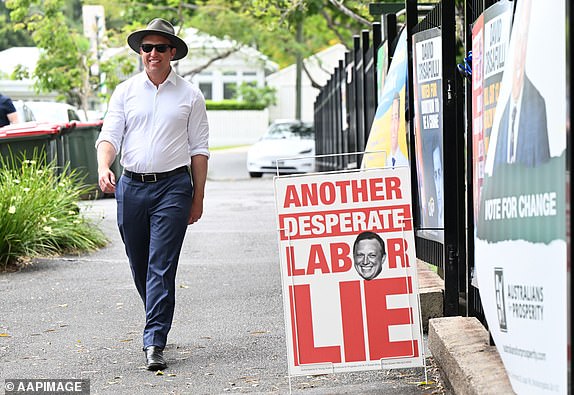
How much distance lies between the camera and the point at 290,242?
18.7 feet

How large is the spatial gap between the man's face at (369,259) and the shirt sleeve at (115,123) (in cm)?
201

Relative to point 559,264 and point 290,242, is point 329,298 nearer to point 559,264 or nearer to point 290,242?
point 290,242

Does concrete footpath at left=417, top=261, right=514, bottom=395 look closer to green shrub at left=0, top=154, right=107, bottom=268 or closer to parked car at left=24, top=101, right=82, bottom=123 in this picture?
green shrub at left=0, top=154, right=107, bottom=268

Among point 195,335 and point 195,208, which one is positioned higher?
point 195,208

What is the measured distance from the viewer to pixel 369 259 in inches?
226

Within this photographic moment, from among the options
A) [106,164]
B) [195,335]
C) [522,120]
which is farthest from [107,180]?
[522,120]

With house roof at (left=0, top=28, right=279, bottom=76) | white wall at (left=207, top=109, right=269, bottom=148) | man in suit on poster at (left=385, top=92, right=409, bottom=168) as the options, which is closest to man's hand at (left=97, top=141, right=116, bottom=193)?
man in suit on poster at (left=385, top=92, right=409, bottom=168)

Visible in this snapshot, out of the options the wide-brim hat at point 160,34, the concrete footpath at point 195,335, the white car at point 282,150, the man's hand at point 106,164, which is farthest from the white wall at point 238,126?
the man's hand at point 106,164

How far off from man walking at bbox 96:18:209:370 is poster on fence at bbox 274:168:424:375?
1.41 meters

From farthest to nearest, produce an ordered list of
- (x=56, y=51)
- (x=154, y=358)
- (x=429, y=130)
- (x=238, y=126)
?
1. (x=238, y=126)
2. (x=56, y=51)
3. (x=429, y=130)
4. (x=154, y=358)

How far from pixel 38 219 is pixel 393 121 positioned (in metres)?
4.71

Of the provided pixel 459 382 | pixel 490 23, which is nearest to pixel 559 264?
pixel 459 382

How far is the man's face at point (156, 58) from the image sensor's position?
7.10m

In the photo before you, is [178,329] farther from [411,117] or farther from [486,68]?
[486,68]
